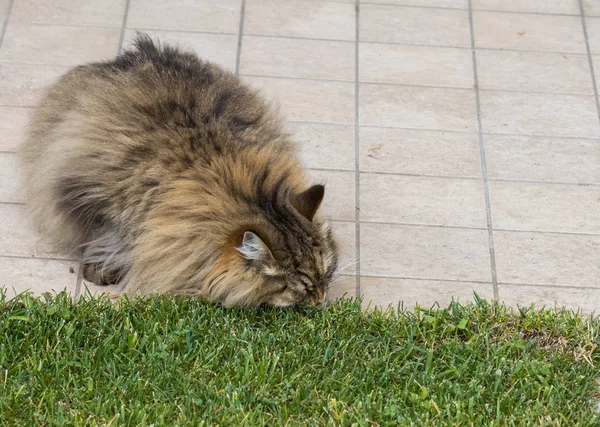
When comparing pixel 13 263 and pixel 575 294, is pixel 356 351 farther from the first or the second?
pixel 13 263

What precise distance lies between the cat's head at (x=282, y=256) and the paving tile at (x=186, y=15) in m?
2.86

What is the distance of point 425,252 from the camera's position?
588 centimetres

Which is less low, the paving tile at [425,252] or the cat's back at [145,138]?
the cat's back at [145,138]

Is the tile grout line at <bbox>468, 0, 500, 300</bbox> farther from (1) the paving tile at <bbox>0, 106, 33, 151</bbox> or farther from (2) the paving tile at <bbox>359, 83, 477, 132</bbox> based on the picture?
(1) the paving tile at <bbox>0, 106, 33, 151</bbox>

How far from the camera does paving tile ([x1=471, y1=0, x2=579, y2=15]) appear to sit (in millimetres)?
8031

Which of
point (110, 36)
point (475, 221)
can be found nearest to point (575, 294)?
point (475, 221)

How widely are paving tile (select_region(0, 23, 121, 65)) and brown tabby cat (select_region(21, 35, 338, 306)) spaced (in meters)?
1.47

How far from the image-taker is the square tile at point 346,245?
5676 mm

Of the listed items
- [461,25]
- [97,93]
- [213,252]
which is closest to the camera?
[213,252]

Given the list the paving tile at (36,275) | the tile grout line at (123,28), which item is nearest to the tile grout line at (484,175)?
the paving tile at (36,275)

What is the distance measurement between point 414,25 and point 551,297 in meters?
2.86

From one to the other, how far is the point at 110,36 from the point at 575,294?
364cm

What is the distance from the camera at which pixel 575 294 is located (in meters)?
5.64

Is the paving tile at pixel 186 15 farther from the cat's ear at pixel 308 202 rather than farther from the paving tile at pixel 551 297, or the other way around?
the paving tile at pixel 551 297
